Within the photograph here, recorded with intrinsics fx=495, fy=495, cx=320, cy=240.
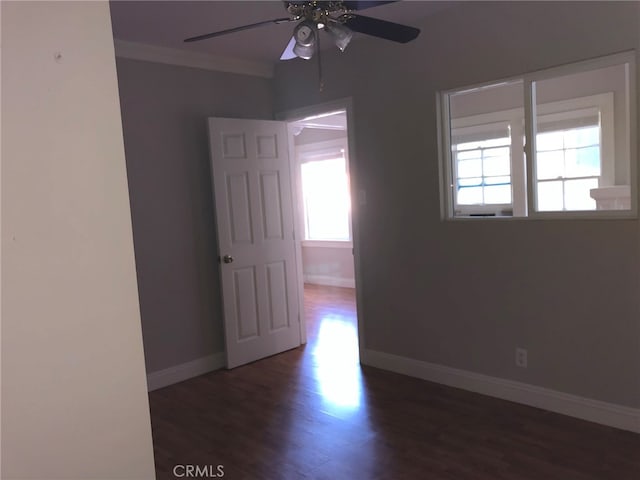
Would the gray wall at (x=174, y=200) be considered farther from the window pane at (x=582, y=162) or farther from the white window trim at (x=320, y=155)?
the white window trim at (x=320, y=155)

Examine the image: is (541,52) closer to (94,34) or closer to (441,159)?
(441,159)

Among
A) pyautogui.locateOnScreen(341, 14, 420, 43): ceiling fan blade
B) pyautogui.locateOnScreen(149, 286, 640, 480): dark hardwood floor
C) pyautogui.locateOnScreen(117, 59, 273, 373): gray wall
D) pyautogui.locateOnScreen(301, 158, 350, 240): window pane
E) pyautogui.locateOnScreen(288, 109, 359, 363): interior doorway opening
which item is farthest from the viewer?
pyautogui.locateOnScreen(301, 158, 350, 240): window pane

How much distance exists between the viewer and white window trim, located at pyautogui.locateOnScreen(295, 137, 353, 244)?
7.39m

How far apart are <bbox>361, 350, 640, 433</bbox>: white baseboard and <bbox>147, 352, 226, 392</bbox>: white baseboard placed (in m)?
1.23

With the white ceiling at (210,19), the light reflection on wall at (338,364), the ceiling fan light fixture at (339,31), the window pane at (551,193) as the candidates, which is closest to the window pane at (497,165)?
the window pane at (551,193)

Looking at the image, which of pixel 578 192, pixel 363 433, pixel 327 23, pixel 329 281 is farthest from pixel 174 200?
pixel 329 281

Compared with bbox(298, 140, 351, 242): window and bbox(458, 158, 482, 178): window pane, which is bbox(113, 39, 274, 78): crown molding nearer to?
bbox(458, 158, 482, 178): window pane

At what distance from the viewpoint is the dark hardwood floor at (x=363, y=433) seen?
8.18 feet

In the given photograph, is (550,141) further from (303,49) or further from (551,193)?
(303,49)

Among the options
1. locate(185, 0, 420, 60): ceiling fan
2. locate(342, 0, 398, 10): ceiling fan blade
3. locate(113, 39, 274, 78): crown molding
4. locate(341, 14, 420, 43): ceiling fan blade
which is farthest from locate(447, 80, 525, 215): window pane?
locate(342, 0, 398, 10): ceiling fan blade

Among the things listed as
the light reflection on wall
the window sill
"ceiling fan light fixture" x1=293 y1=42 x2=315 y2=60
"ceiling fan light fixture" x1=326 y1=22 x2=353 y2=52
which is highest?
"ceiling fan light fixture" x1=326 y1=22 x2=353 y2=52

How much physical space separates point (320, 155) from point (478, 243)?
4701 millimetres

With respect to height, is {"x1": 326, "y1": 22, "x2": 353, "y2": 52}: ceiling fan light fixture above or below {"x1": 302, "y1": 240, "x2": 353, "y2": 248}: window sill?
above

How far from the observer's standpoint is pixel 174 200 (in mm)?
3906
